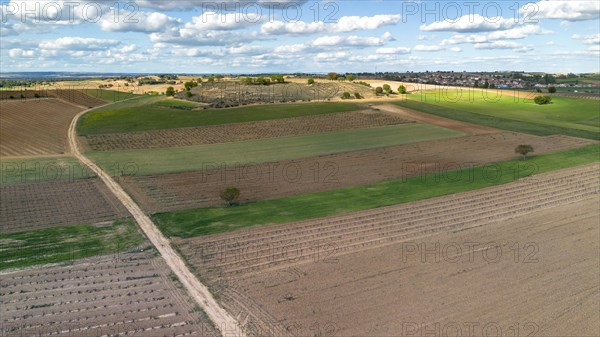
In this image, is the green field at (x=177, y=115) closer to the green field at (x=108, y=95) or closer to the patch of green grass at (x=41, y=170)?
the patch of green grass at (x=41, y=170)

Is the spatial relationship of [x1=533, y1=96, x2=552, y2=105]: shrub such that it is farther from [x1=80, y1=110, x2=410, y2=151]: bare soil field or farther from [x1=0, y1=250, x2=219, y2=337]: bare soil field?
[x1=0, y1=250, x2=219, y2=337]: bare soil field

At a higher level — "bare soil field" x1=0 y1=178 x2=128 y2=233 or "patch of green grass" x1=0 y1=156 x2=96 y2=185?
"patch of green grass" x1=0 y1=156 x2=96 y2=185

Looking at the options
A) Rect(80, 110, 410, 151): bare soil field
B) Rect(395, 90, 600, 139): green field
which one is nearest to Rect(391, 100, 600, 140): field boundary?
Rect(395, 90, 600, 139): green field

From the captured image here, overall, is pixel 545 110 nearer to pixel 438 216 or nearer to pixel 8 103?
pixel 438 216

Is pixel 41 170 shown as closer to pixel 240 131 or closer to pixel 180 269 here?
pixel 240 131

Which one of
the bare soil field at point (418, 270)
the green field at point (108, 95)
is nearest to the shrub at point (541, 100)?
the bare soil field at point (418, 270)

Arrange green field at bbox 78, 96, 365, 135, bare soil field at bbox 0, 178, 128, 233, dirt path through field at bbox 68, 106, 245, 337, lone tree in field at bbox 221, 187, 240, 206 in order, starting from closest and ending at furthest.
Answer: dirt path through field at bbox 68, 106, 245, 337 < bare soil field at bbox 0, 178, 128, 233 < lone tree in field at bbox 221, 187, 240, 206 < green field at bbox 78, 96, 365, 135
